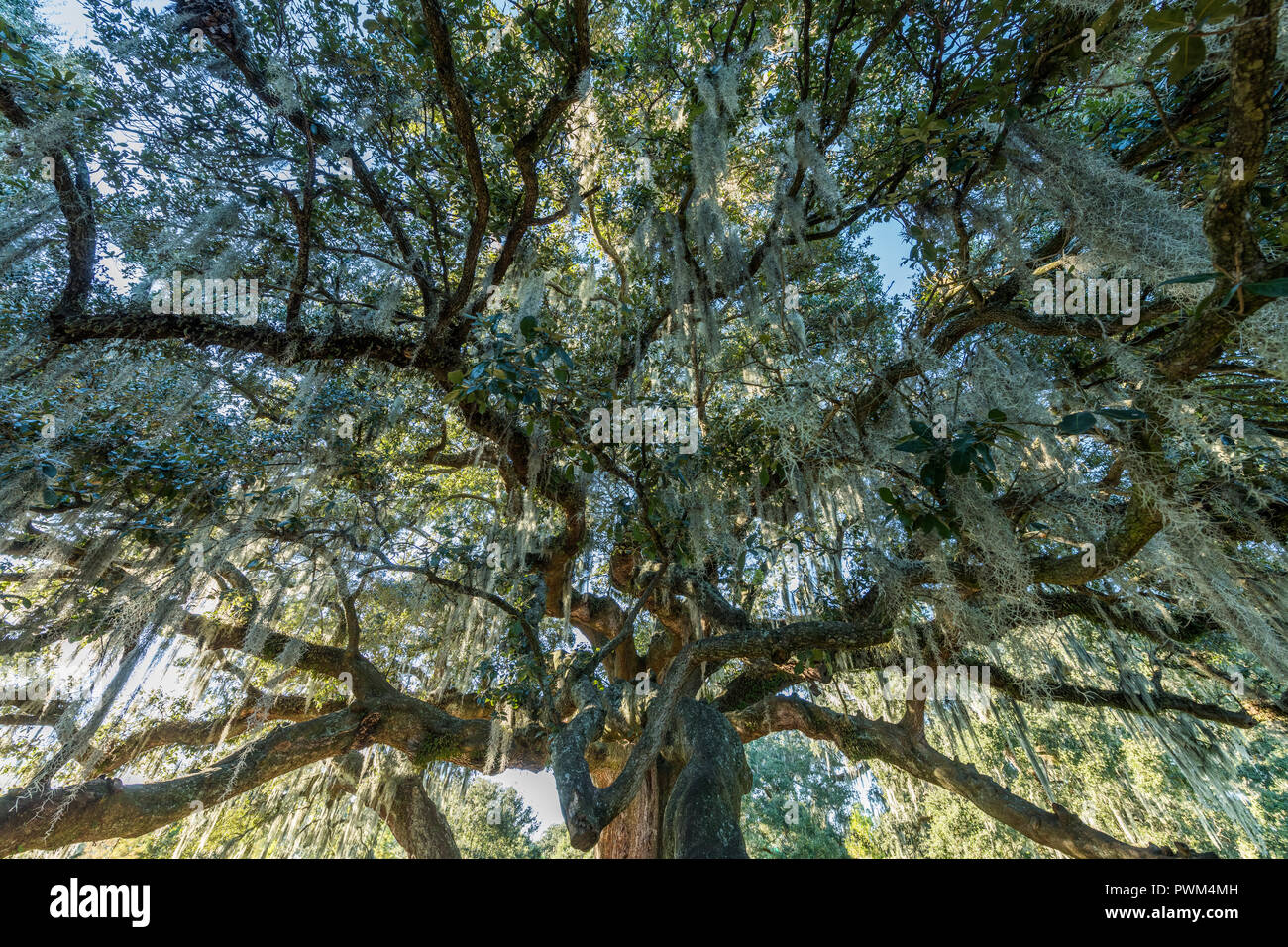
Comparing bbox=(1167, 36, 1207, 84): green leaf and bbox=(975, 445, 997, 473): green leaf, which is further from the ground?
bbox=(1167, 36, 1207, 84): green leaf

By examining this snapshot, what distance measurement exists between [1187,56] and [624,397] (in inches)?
112

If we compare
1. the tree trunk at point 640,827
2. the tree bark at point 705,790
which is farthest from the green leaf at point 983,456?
the tree trunk at point 640,827

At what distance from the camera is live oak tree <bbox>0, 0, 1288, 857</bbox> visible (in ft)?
7.68

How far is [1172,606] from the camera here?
10.8 ft

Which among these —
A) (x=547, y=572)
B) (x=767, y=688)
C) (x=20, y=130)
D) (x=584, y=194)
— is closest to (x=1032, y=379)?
(x=767, y=688)

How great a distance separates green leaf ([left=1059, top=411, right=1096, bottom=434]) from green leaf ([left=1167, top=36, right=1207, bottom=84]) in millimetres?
982

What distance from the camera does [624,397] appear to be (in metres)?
3.57

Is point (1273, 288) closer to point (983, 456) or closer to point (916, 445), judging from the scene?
point (983, 456)

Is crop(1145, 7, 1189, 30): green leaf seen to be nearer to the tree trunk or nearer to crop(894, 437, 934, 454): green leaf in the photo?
crop(894, 437, 934, 454): green leaf

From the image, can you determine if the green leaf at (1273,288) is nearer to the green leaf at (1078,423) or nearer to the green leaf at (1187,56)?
the green leaf at (1078,423)

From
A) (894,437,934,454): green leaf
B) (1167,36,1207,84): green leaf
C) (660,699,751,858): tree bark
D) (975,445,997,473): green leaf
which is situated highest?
(1167,36,1207,84): green leaf

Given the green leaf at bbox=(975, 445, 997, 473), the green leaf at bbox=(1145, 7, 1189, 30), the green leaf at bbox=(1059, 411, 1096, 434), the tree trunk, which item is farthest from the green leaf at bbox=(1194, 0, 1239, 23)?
the tree trunk

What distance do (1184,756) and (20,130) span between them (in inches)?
308

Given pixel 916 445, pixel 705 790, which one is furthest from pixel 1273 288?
pixel 705 790
